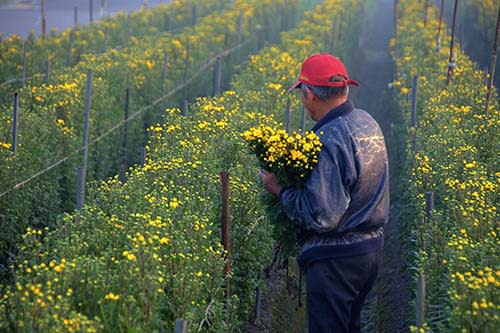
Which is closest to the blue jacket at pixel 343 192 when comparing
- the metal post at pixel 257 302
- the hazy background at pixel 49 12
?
the metal post at pixel 257 302

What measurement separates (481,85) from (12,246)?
813 cm

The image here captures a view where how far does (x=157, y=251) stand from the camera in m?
5.29

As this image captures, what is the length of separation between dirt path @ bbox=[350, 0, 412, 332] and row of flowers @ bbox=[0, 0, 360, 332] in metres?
1.90

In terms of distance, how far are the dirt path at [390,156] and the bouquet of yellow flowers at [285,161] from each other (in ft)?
Result: 7.11

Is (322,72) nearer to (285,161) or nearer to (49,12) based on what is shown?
(285,161)

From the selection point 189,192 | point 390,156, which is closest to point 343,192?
point 189,192

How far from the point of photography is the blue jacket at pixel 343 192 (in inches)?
202

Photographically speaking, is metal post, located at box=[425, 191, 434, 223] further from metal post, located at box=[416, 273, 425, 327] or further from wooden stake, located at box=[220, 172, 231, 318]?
metal post, located at box=[416, 273, 425, 327]

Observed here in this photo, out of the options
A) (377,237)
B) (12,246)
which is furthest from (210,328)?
(12,246)

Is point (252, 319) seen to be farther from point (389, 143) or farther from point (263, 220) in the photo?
point (389, 143)

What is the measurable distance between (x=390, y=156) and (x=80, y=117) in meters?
5.81

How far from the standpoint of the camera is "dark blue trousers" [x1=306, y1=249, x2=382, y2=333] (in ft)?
17.4

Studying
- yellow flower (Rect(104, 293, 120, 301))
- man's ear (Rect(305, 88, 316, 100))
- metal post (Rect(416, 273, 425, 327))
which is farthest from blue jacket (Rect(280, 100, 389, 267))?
yellow flower (Rect(104, 293, 120, 301))

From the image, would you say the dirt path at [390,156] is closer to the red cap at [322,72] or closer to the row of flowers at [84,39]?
the red cap at [322,72]
